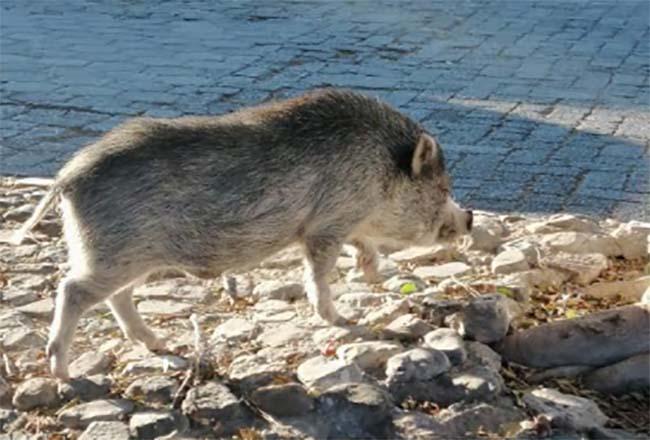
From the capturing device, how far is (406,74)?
11234 millimetres

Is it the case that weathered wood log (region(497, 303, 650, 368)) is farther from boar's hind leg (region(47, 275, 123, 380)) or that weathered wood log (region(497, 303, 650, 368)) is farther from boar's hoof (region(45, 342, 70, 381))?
boar's hoof (region(45, 342, 70, 381))

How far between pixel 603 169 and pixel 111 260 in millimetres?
4404

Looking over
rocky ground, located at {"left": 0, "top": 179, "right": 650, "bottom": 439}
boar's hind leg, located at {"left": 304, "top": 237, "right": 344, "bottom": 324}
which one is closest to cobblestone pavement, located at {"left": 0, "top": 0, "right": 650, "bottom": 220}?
rocky ground, located at {"left": 0, "top": 179, "right": 650, "bottom": 439}

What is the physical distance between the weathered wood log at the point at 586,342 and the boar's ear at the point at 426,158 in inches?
Answer: 39.7

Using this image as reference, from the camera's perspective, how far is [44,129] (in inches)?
373

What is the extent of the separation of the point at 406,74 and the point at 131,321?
6.03 metres

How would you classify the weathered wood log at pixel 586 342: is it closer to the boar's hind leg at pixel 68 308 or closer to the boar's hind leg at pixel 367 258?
the boar's hind leg at pixel 367 258

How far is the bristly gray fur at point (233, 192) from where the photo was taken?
17.1ft

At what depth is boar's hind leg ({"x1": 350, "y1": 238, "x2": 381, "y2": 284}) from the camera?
620cm

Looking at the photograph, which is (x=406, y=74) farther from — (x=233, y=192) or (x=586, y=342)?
(x=586, y=342)

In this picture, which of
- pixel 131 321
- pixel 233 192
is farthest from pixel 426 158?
pixel 131 321

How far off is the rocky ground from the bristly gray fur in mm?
238

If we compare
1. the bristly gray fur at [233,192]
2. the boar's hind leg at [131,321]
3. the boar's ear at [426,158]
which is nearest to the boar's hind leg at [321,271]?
the bristly gray fur at [233,192]

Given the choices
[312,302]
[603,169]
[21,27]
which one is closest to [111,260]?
[312,302]
